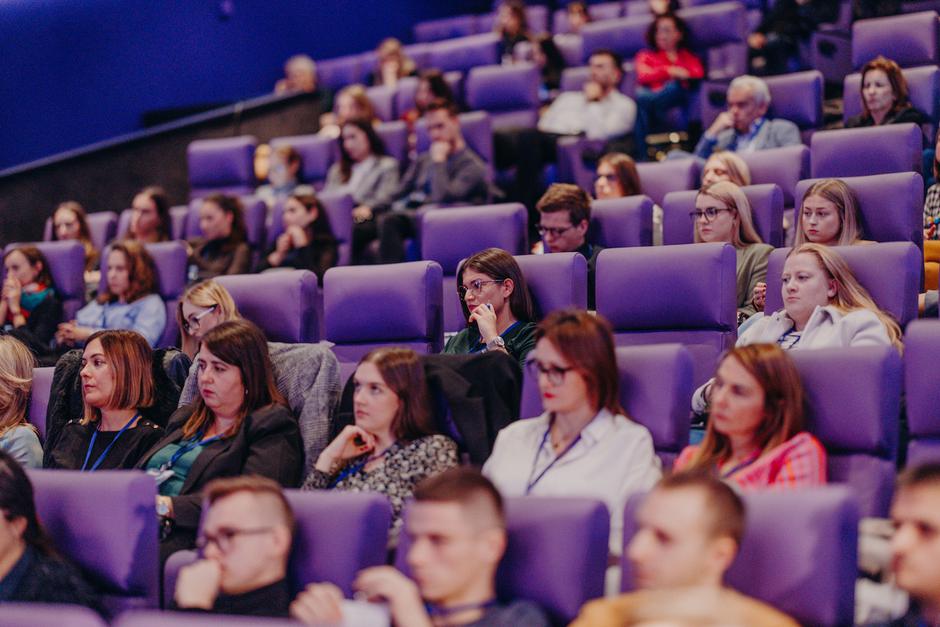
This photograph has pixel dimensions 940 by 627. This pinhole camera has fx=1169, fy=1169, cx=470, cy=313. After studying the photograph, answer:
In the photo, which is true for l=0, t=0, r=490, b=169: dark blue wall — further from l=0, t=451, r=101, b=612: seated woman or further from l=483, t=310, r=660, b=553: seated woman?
l=483, t=310, r=660, b=553: seated woman

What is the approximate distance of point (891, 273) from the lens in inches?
95.3

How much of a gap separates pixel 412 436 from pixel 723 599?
2.92 feet

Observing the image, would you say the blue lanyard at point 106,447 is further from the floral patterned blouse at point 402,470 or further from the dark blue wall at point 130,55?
the dark blue wall at point 130,55

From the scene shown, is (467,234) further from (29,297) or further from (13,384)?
(29,297)

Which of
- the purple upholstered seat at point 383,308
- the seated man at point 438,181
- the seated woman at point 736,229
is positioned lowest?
the purple upholstered seat at point 383,308

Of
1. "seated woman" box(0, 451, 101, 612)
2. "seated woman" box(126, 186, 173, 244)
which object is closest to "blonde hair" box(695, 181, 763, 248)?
"seated woman" box(0, 451, 101, 612)

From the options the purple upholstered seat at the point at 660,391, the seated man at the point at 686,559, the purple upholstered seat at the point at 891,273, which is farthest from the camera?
the purple upholstered seat at the point at 891,273

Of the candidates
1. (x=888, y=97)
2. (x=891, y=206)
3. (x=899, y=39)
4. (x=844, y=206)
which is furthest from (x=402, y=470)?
(x=899, y=39)

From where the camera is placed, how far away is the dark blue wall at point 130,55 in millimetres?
5441

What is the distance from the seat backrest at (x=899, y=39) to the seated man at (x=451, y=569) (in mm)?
3478

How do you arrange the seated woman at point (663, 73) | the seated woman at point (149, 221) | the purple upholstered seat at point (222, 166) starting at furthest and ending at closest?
the purple upholstered seat at point (222, 166) < the seated woman at point (663, 73) < the seated woman at point (149, 221)

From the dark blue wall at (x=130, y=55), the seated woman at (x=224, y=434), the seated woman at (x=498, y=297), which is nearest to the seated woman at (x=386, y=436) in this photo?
the seated woman at (x=224, y=434)

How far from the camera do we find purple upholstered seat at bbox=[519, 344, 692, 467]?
196 cm

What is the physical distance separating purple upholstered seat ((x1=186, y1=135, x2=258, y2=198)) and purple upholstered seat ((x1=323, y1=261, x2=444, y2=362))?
260 cm
